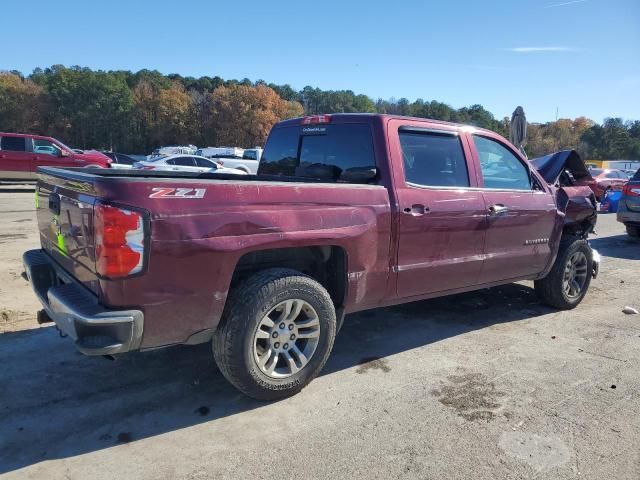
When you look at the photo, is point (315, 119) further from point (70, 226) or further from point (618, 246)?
point (618, 246)

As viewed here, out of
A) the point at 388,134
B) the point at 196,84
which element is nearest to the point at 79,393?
the point at 388,134

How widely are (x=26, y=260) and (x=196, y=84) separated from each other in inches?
5197

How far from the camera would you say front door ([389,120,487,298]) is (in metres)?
3.95

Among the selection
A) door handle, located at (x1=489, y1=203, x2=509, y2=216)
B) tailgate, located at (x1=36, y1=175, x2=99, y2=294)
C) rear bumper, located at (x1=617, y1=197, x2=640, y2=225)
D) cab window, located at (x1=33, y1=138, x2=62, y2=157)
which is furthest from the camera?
cab window, located at (x1=33, y1=138, x2=62, y2=157)

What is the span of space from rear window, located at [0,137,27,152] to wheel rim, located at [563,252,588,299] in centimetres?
1775

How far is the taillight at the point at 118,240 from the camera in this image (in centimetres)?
266

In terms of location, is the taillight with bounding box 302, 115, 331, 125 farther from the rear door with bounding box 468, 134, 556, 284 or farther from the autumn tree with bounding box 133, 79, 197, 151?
the autumn tree with bounding box 133, 79, 197, 151

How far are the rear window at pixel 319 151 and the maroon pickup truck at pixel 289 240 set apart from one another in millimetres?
14

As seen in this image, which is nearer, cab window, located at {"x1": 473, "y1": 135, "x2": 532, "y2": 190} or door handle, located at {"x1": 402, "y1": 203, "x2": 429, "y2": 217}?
door handle, located at {"x1": 402, "y1": 203, "x2": 429, "y2": 217}

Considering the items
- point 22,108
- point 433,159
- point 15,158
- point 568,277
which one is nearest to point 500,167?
point 433,159

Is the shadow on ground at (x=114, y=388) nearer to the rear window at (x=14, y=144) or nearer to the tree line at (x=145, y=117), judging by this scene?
the rear window at (x=14, y=144)

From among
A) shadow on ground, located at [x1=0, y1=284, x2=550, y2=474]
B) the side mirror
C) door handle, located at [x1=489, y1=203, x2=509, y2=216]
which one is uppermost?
the side mirror

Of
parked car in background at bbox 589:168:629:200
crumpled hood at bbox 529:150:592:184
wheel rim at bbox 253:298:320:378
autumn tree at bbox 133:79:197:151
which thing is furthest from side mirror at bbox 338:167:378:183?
autumn tree at bbox 133:79:197:151

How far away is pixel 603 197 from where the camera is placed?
A: 18516 mm
